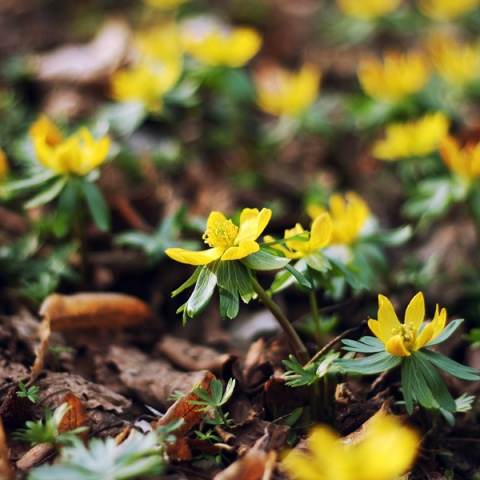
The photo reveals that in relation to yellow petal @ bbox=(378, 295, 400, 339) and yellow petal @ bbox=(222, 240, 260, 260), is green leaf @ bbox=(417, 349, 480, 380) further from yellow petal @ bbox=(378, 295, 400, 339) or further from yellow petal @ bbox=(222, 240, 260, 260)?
yellow petal @ bbox=(222, 240, 260, 260)

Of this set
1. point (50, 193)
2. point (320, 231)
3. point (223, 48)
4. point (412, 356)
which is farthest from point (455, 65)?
point (50, 193)

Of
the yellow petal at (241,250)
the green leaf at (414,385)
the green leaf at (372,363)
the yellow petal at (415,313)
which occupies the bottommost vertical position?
the green leaf at (414,385)

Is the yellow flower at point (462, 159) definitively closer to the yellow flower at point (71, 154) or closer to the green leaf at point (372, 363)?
the green leaf at point (372, 363)

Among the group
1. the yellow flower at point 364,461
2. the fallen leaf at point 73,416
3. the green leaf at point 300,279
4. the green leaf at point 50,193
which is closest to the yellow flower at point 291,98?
the green leaf at point 50,193

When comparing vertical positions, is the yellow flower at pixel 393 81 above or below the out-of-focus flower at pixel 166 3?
below

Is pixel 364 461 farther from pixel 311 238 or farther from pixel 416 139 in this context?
pixel 416 139

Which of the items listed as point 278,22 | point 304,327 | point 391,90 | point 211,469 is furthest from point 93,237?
point 278,22

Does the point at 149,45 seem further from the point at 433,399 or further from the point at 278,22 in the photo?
the point at 433,399
